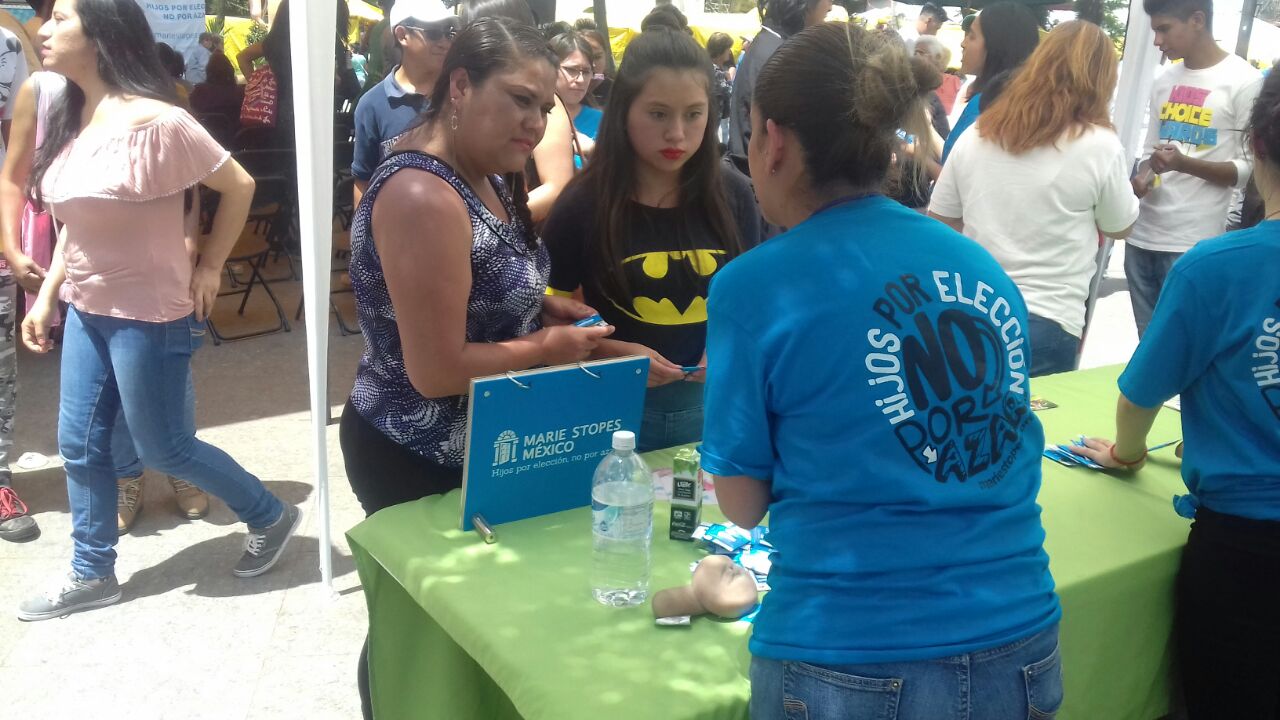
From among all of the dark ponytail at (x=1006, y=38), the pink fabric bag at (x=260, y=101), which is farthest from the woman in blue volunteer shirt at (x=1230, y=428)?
the pink fabric bag at (x=260, y=101)

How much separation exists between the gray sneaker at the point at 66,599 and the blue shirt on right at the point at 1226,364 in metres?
2.90

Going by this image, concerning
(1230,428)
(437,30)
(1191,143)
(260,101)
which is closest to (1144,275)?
(1191,143)

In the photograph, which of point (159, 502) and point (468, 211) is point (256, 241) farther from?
point (468, 211)

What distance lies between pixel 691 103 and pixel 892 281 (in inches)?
49.7

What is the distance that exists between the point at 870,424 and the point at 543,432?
2.72 feet

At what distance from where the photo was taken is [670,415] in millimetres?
2344

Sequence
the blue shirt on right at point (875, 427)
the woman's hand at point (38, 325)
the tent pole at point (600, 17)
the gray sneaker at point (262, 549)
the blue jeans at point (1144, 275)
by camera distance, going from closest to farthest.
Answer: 1. the blue shirt on right at point (875, 427)
2. the woman's hand at point (38, 325)
3. the gray sneaker at point (262, 549)
4. the blue jeans at point (1144, 275)
5. the tent pole at point (600, 17)

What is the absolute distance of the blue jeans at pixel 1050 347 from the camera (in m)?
3.03

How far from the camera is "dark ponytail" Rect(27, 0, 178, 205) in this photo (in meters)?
2.60

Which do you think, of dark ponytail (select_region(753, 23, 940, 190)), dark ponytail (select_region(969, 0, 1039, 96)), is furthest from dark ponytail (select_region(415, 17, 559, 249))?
dark ponytail (select_region(969, 0, 1039, 96))

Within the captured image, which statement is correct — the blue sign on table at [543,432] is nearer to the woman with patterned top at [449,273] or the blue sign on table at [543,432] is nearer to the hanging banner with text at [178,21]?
the woman with patterned top at [449,273]

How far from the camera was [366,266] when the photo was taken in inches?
72.1

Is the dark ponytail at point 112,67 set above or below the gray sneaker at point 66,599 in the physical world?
above

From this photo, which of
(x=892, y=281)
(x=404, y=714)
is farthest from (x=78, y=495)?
(x=892, y=281)
